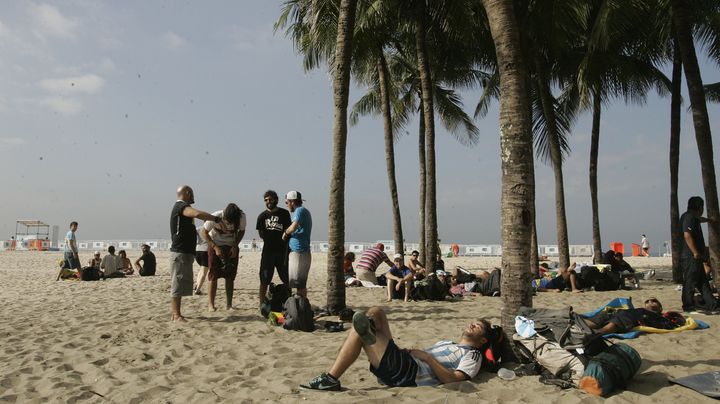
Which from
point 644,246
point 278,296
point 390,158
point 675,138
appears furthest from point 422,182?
point 644,246

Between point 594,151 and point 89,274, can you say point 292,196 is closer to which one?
point 89,274

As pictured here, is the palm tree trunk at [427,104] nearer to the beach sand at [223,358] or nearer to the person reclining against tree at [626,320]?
the beach sand at [223,358]

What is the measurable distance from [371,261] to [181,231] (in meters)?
5.08

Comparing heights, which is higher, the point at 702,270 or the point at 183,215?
the point at 183,215

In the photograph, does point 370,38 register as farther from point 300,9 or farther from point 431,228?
point 431,228

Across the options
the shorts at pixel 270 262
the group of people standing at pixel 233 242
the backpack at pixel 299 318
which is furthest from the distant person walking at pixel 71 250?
the backpack at pixel 299 318

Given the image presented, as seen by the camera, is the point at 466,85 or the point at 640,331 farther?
the point at 466,85

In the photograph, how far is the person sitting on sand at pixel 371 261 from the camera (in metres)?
→ 10.4

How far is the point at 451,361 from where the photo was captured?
4066mm

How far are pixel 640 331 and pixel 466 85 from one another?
15.7 meters

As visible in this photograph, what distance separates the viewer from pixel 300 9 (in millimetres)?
12703

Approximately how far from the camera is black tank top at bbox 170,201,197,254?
6.59 m

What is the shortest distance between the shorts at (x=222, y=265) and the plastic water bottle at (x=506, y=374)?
4.65m

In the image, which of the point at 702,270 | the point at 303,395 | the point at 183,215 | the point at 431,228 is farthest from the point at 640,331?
the point at 431,228
